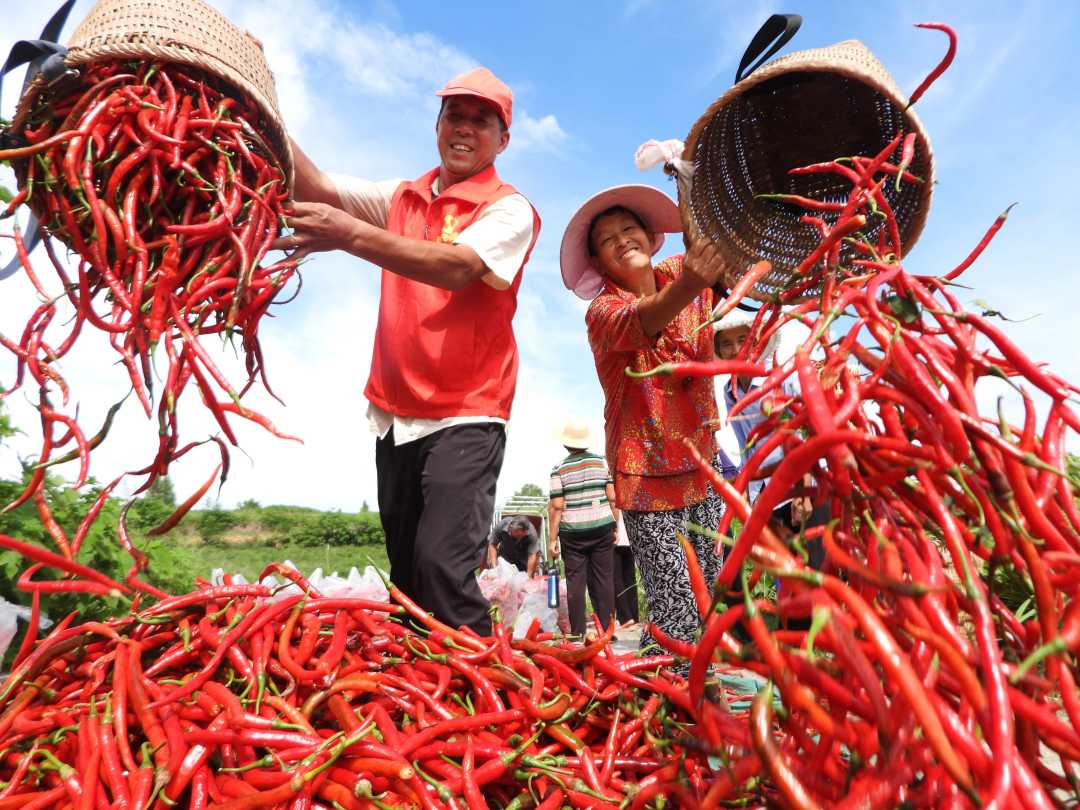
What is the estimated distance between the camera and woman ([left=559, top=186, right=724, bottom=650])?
101 inches

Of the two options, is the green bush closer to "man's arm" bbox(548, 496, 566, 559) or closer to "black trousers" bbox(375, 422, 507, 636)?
"man's arm" bbox(548, 496, 566, 559)

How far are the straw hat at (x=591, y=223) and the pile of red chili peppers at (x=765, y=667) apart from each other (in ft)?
4.79

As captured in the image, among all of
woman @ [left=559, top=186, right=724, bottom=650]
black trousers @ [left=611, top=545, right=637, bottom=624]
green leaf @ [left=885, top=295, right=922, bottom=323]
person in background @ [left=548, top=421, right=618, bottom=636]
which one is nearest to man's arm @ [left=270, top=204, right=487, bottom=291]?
woman @ [left=559, top=186, right=724, bottom=650]

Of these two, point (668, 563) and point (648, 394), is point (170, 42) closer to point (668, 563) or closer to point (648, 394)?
point (648, 394)

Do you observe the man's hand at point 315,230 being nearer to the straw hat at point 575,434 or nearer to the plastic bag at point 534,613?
the plastic bag at point 534,613

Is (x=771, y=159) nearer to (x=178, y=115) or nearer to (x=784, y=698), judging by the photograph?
(x=178, y=115)

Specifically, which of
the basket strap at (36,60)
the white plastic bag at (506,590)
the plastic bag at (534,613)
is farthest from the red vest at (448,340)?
the white plastic bag at (506,590)

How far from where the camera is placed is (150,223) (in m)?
1.65

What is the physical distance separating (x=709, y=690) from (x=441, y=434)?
1.54 m

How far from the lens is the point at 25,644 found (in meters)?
1.33

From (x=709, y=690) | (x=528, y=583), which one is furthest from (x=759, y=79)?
(x=528, y=583)

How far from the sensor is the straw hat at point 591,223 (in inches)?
110

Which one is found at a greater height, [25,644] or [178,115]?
[178,115]

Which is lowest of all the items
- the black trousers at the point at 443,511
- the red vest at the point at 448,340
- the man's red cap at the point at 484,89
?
the black trousers at the point at 443,511
